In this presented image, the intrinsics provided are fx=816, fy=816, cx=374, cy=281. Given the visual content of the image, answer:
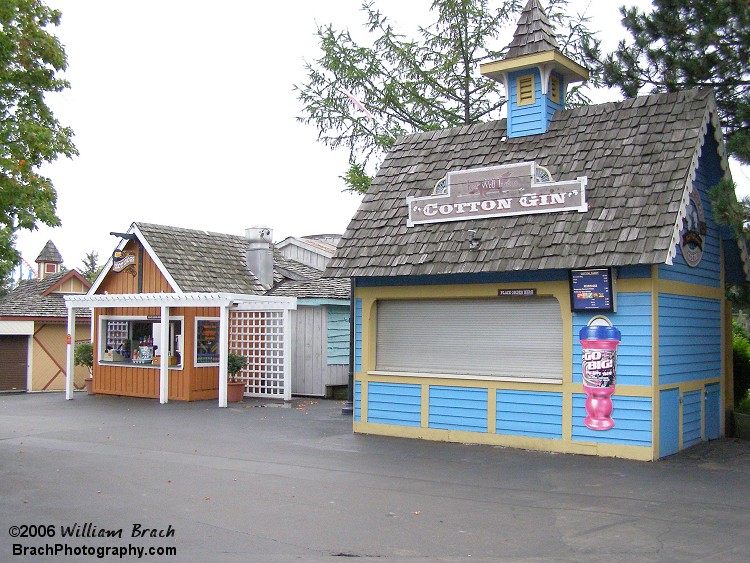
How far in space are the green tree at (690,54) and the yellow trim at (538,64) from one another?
1.79 feet

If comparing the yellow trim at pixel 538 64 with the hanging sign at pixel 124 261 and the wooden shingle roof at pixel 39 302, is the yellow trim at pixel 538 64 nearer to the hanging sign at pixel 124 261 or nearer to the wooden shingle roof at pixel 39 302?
the hanging sign at pixel 124 261

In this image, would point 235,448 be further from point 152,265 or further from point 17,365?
point 17,365

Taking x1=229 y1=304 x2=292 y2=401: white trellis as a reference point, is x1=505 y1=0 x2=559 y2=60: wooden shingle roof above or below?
above

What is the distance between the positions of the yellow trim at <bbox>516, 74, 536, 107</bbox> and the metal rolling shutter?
371 centimetres

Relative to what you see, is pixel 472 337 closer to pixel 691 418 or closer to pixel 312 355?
pixel 691 418

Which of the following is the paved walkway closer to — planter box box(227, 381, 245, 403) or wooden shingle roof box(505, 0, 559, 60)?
planter box box(227, 381, 245, 403)

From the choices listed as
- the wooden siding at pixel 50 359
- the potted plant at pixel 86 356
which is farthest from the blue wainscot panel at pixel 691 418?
the wooden siding at pixel 50 359

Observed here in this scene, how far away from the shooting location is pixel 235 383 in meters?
19.7

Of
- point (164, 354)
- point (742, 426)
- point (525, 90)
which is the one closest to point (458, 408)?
point (742, 426)

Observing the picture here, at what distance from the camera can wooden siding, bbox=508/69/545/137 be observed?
1400 cm

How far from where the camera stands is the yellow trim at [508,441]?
11.3 metres

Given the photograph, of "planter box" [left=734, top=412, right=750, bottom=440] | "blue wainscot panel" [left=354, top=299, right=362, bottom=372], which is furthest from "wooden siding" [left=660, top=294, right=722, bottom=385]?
"blue wainscot panel" [left=354, top=299, right=362, bottom=372]

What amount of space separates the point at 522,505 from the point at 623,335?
12.2 ft

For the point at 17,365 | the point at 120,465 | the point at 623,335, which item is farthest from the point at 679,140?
the point at 17,365
